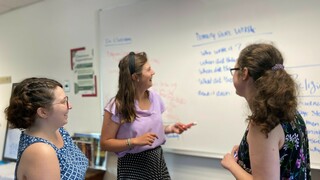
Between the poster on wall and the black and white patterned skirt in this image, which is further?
the poster on wall

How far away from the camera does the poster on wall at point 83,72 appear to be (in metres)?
2.73

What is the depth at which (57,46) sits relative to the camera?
2977 millimetres

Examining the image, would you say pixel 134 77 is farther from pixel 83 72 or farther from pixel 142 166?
pixel 83 72

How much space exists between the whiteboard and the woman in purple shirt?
1.35ft

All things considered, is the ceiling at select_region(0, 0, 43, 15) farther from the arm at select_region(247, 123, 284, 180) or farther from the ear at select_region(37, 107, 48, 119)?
the arm at select_region(247, 123, 284, 180)

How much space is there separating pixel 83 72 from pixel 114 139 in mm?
1205

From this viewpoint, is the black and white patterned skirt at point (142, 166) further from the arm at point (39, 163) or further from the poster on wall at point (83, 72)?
the poster on wall at point (83, 72)

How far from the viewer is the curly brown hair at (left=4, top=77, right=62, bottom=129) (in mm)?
1157

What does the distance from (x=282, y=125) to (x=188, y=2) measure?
1385 mm

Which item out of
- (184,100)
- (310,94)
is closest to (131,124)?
(184,100)

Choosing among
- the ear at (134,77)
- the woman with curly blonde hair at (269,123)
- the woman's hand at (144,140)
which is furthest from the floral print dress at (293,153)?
the ear at (134,77)

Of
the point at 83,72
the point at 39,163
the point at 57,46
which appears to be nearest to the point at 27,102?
the point at 39,163

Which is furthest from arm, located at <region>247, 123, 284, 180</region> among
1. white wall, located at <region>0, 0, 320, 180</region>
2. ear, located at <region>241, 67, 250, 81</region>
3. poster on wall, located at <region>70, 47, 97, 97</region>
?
poster on wall, located at <region>70, 47, 97, 97</region>

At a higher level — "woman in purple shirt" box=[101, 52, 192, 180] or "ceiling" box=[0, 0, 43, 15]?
"ceiling" box=[0, 0, 43, 15]
